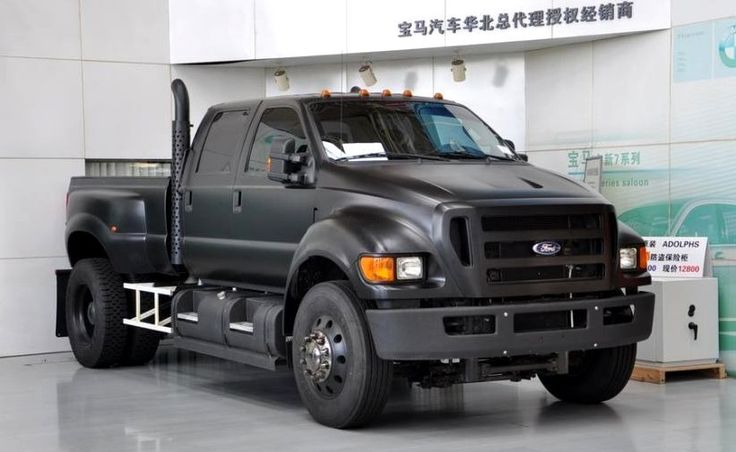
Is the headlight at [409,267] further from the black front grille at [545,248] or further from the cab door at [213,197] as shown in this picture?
the cab door at [213,197]

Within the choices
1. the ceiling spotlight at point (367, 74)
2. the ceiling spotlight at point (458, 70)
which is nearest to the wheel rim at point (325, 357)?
the ceiling spotlight at point (458, 70)

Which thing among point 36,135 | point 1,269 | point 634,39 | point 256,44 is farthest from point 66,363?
point 634,39

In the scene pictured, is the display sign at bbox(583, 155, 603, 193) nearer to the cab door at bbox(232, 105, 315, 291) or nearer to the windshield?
the windshield

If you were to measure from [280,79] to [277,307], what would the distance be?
5.72 m

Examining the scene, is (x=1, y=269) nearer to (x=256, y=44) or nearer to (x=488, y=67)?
(x=256, y=44)

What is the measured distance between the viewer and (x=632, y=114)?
36.7ft

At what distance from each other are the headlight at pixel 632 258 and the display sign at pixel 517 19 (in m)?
3.67

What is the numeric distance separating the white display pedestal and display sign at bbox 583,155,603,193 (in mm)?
1645

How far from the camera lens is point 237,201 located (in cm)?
890

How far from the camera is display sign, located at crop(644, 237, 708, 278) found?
1025 centimetres

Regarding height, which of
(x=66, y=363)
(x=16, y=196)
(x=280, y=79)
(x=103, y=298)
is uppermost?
(x=280, y=79)

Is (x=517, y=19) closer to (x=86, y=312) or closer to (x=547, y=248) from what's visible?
(x=547, y=248)

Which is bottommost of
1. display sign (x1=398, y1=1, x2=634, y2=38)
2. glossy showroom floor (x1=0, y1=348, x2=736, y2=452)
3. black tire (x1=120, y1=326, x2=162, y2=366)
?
glossy showroom floor (x1=0, y1=348, x2=736, y2=452)

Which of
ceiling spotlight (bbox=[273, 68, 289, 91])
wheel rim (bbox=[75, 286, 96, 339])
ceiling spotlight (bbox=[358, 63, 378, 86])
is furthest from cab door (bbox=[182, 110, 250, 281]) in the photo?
ceiling spotlight (bbox=[273, 68, 289, 91])
